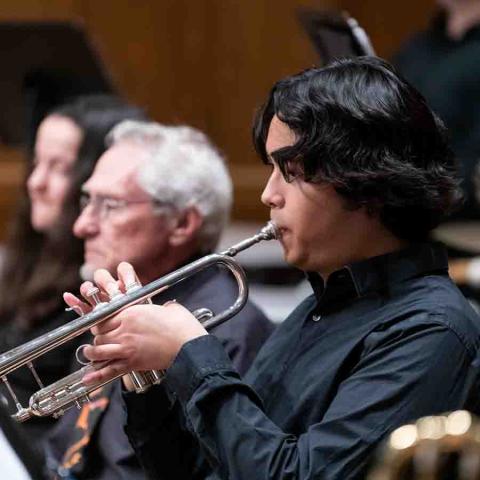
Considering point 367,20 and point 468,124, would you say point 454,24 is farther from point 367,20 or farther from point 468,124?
point 367,20

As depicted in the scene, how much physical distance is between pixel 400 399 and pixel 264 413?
214 millimetres

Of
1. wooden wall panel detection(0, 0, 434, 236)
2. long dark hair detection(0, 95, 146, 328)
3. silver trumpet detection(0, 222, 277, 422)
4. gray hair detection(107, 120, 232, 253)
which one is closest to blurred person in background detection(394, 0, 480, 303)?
wooden wall panel detection(0, 0, 434, 236)

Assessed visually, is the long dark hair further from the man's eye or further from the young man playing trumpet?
the young man playing trumpet

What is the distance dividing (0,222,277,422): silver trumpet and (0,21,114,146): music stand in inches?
72.6

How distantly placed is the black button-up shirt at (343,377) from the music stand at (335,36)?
108 centimetres

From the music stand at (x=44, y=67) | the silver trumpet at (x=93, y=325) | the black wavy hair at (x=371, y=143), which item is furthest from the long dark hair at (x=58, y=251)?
the black wavy hair at (x=371, y=143)

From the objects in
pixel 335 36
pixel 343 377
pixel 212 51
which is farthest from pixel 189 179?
pixel 212 51

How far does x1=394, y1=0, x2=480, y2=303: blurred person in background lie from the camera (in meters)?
4.48

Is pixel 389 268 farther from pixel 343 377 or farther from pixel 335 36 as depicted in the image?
Result: pixel 335 36

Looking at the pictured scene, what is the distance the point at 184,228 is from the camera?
2590 millimetres

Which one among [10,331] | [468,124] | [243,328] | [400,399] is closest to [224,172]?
[243,328]

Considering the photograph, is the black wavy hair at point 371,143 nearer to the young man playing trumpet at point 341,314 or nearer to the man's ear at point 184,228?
the young man playing trumpet at point 341,314

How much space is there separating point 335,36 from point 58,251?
0.90 metres

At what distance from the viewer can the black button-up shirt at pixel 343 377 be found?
5.40 ft
